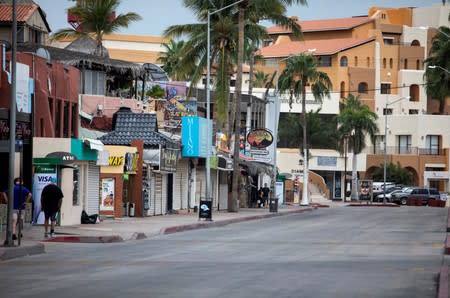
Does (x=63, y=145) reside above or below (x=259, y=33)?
below

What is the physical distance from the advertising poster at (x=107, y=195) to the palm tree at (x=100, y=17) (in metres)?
20.6

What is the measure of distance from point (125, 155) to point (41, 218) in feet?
33.0

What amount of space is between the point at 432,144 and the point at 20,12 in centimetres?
7965

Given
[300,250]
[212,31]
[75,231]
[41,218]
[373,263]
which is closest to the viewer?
[373,263]

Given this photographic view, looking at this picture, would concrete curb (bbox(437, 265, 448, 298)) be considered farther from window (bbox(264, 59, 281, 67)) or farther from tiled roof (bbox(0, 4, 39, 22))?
window (bbox(264, 59, 281, 67))

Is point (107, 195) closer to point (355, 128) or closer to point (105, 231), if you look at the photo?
point (105, 231)

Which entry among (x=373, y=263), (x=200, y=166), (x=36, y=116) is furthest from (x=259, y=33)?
(x=373, y=263)

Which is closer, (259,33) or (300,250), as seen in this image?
(300,250)

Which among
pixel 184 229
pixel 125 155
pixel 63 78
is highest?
pixel 63 78

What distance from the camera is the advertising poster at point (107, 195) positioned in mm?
46325

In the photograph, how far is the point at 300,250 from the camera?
29281mm

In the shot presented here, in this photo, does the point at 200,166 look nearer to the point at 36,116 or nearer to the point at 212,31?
the point at 212,31

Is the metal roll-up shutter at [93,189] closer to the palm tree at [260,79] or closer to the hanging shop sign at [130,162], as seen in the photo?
the hanging shop sign at [130,162]

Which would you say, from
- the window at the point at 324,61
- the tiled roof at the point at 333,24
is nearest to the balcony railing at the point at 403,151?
the window at the point at 324,61
